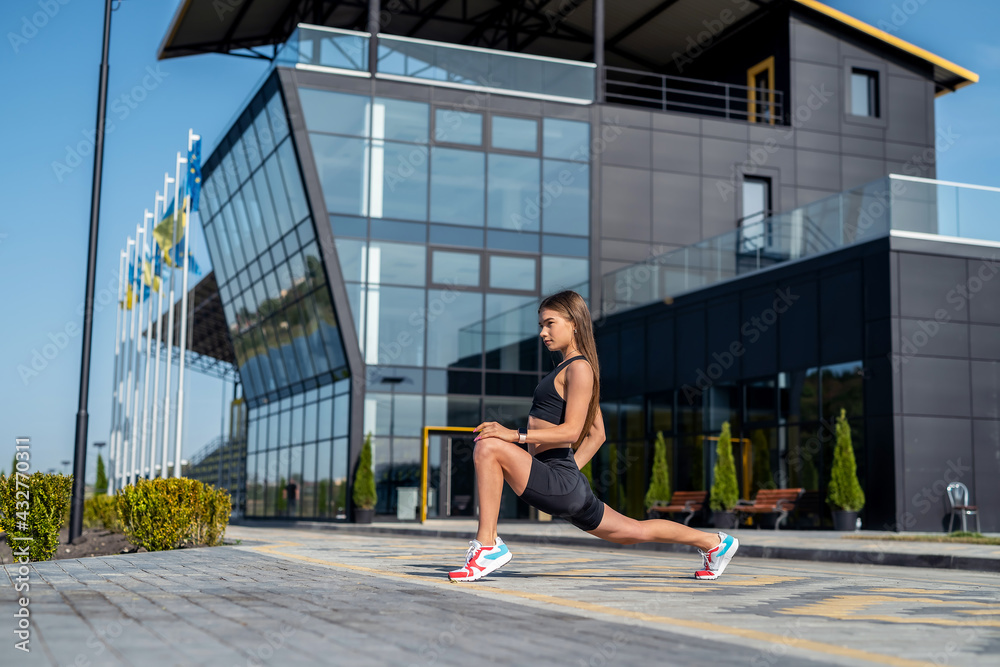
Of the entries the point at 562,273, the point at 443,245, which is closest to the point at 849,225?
the point at 562,273

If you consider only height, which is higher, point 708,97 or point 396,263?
point 708,97

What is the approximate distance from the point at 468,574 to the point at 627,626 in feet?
7.01

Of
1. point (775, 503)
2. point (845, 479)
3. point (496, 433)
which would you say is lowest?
point (775, 503)

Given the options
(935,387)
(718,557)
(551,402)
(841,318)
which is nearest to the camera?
(551,402)

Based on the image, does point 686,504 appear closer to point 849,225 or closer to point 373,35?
point 849,225

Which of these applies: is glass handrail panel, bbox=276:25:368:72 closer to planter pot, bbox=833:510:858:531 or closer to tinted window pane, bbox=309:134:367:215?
tinted window pane, bbox=309:134:367:215

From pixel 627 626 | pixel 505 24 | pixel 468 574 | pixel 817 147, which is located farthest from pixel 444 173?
pixel 627 626

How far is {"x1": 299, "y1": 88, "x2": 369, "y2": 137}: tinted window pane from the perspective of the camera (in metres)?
28.4

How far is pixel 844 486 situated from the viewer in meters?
20.0

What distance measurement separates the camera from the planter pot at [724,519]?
75.0 ft

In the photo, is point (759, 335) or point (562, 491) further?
point (759, 335)

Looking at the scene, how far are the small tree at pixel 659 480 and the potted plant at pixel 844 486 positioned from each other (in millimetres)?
5959

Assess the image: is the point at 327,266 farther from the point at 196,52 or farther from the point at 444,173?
the point at 196,52

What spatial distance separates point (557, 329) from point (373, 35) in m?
24.1
